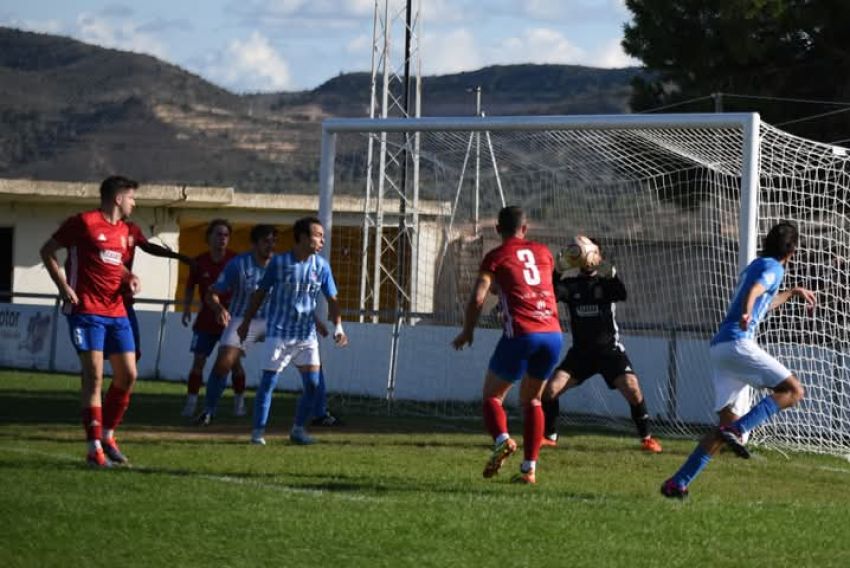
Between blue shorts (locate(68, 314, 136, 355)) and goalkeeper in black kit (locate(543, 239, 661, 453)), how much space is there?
15.8 ft

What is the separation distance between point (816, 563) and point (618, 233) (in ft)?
38.5

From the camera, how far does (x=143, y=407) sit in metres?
18.5

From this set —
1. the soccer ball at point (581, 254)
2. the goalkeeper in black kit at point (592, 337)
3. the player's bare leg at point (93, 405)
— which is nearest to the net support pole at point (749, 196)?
the goalkeeper in black kit at point (592, 337)

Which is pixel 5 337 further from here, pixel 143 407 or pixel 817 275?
pixel 817 275

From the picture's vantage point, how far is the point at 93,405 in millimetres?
12234

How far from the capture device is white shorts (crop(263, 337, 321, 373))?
14117 mm

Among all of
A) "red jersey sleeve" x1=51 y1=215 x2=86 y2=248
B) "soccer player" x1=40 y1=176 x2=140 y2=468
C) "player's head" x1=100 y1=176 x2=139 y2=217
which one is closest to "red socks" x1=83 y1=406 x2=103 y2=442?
"soccer player" x1=40 y1=176 x2=140 y2=468

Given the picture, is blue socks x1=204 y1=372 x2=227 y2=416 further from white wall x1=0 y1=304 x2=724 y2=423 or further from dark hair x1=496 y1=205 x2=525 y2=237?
dark hair x1=496 y1=205 x2=525 y2=237

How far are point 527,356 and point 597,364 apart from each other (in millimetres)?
3808

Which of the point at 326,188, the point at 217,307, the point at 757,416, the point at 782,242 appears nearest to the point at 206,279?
the point at 217,307

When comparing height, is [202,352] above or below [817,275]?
below

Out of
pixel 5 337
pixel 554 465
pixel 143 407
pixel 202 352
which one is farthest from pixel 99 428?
pixel 5 337


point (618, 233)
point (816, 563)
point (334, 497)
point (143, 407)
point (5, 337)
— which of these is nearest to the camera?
point (816, 563)

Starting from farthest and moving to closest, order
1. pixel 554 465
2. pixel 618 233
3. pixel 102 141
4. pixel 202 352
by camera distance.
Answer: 1. pixel 102 141
2. pixel 618 233
3. pixel 202 352
4. pixel 554 465
